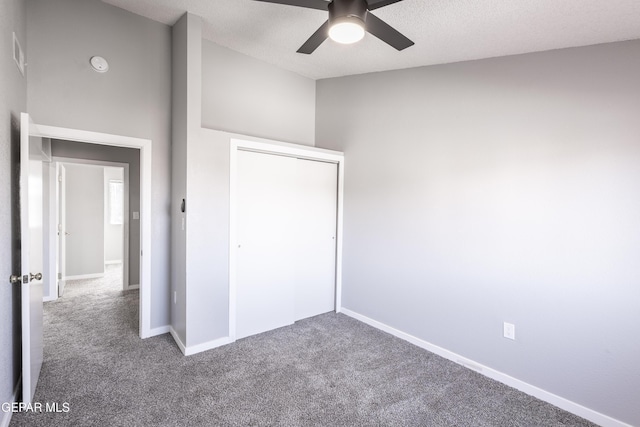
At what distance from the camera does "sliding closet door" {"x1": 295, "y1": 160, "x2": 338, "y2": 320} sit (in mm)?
3625

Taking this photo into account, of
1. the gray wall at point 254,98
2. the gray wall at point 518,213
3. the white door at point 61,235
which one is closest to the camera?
the gray wall at point 518,213

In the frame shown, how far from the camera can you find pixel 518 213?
2.38 metres

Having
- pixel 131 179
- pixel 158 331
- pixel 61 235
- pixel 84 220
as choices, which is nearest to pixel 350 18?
pixel 158 331

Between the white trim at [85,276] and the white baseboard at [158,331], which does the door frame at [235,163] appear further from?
the white trim at [85,276]

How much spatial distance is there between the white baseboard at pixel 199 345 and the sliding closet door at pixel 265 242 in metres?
0.17

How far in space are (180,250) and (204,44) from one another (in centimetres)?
200

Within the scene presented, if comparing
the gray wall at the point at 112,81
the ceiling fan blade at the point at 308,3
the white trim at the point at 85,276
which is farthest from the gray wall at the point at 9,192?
the white trim at the point at 85,276

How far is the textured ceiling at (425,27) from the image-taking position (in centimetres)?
184

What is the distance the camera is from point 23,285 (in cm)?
188

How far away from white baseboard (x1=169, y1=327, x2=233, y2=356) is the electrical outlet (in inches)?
93.0

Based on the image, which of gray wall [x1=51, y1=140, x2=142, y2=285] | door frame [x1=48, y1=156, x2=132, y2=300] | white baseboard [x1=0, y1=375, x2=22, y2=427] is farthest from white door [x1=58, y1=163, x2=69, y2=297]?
white baseboard [x1=0, y1=375, x2=22, y2=427]

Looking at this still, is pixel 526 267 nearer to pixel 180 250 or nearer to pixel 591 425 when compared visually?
pixel 591 425

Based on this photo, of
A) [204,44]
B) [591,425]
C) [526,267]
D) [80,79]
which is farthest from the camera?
[204,44]

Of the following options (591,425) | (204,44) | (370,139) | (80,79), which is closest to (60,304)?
(80,79)
